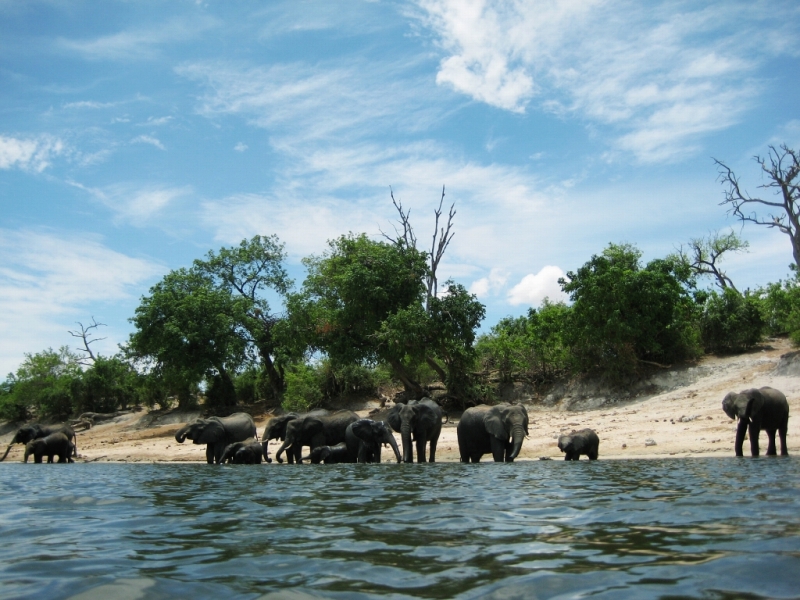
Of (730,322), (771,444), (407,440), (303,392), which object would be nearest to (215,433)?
(407,440)

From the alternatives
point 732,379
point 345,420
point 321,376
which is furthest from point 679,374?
point 321,376

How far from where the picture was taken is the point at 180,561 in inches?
202

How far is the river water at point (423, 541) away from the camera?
411cm

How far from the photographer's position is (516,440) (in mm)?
17406

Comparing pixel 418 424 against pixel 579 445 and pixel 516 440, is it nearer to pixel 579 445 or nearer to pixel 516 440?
pixel 516 440

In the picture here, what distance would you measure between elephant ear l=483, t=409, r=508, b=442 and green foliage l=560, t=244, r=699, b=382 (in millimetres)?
11798

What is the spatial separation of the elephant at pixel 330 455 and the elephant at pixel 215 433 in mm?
3521

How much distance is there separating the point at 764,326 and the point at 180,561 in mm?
31370

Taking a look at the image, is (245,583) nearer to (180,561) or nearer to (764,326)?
(180,561)

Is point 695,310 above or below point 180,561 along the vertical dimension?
above

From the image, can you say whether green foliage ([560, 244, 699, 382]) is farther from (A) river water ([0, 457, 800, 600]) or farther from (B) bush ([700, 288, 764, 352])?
(A) river water ([0, 457, 800, 600])

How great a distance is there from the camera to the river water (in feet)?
13.5

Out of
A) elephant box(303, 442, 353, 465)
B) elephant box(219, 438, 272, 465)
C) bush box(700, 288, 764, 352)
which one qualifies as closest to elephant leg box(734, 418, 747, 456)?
elephant box(303, 442, 353, 465)

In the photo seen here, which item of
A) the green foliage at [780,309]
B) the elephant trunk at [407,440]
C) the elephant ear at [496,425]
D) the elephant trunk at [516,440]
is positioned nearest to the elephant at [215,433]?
the elephant trunk at [407,440]
